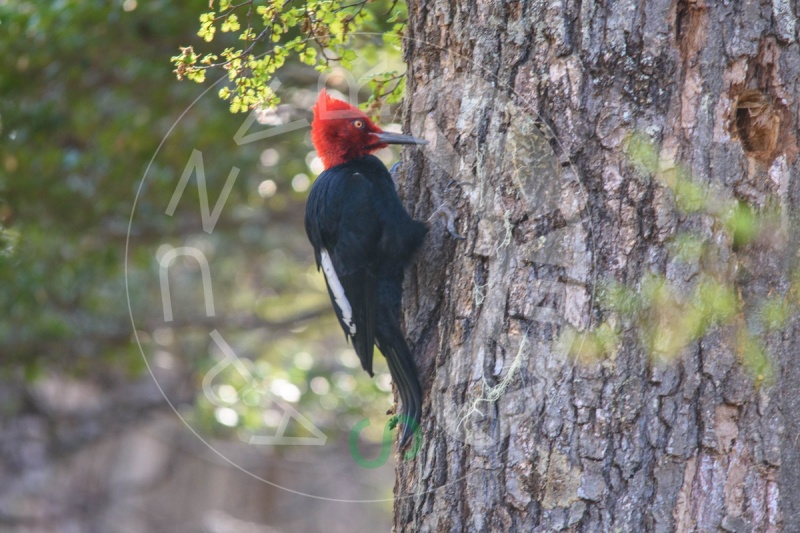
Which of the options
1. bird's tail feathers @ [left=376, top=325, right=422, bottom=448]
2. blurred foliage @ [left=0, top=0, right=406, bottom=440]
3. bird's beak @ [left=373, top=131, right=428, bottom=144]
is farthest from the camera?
blurred foliage @ [left=0, top=0, right=406, bottom=440]

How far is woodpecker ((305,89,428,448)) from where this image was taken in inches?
94.6

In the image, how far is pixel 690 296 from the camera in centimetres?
178

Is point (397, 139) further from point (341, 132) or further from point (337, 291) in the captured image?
point (337, 291)

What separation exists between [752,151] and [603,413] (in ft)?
2.26

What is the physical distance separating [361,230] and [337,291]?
0.72 ft

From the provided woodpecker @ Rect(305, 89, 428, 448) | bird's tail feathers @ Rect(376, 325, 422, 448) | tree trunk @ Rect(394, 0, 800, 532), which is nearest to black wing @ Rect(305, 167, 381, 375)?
woodpecker @ Rect(305, 89, 428, 448)

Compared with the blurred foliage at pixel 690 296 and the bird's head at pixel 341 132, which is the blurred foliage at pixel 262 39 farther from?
the blurred foliage at pixel 690 296

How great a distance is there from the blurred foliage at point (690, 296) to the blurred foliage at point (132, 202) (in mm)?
1224

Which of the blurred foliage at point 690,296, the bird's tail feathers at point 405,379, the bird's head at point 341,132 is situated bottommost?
the bird's tail feathers at point 405,379

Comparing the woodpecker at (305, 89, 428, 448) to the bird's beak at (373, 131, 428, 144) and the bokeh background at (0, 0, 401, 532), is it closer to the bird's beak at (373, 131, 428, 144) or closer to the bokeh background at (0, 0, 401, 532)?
the bird's beak at (373, 131, 428, 144)

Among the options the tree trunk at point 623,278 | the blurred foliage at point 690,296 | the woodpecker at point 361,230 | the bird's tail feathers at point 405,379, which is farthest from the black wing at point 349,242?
the blurred foliage at point 690,296

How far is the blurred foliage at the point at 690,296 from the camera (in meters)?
1.78

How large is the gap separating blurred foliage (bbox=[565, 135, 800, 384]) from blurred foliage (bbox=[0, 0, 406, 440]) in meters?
1.22

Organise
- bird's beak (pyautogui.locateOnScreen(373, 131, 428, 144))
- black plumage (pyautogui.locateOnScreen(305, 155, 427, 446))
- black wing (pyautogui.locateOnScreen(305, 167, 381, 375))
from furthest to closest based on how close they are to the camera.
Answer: black wing (pyautogui.locateOnScreen(305, 167, 381, 375)) → black plumage (pyautogui.locateOnScreen(305, 155, 427, 446)) → bird's beak (pyautogui.locateOnScreen(373, 131, 428, 144))
